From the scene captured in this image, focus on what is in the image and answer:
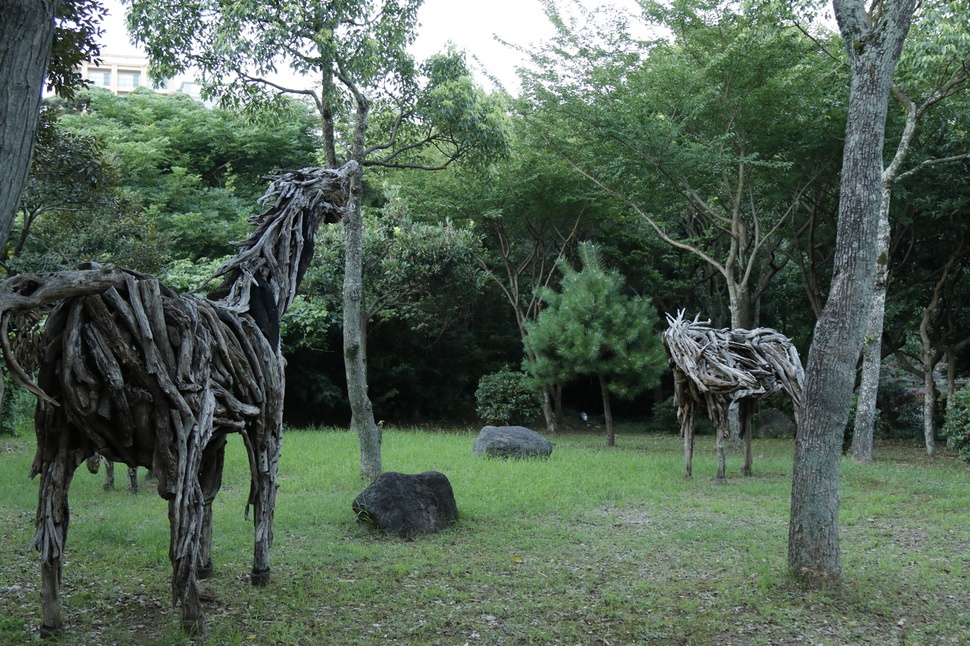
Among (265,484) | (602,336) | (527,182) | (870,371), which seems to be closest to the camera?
(265,484)

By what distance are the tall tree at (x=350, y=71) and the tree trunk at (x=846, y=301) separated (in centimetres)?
499

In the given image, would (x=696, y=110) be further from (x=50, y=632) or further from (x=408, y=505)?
(x=50, y=632)

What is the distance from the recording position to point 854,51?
208 inches

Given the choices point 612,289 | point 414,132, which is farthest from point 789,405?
point 414,132

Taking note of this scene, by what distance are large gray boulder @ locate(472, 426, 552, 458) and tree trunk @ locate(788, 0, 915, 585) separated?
21.7 ft

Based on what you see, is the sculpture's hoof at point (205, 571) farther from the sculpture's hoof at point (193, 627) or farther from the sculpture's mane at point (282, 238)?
the sculpture's mane at point (282, 238)

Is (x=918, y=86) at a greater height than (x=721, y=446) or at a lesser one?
greater

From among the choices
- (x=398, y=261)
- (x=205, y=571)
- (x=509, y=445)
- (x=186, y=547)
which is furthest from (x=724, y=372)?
(x=398, y=261)

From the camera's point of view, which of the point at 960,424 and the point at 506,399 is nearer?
the point at 960,424

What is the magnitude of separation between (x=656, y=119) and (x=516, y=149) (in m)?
3.62

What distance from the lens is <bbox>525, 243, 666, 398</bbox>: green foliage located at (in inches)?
558

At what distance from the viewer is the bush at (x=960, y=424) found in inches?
459

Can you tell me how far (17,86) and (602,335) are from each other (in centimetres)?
1168

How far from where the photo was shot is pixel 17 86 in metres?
3.25
